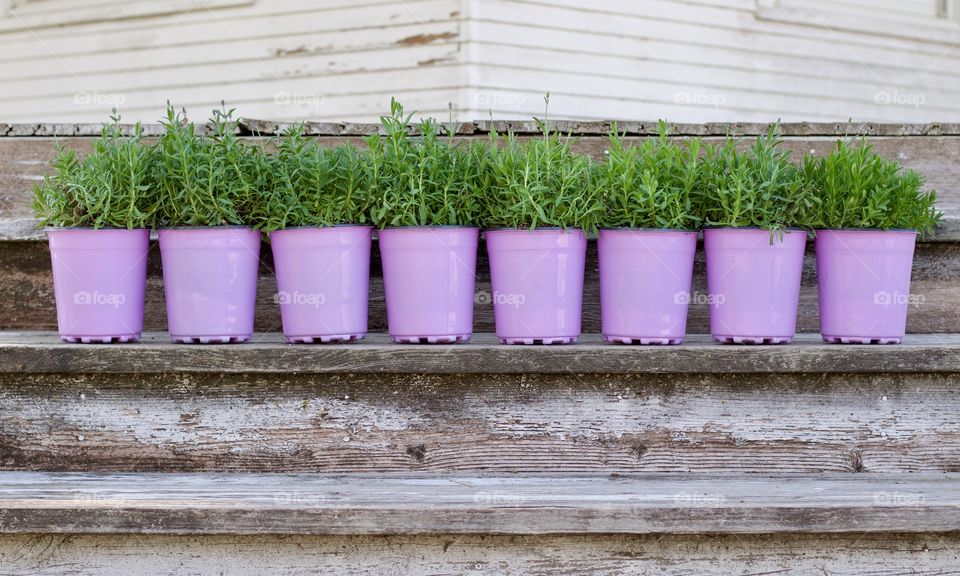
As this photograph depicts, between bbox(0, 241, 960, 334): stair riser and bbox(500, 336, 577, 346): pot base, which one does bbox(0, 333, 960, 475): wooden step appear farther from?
bbox(0, 241, 960, 334): stair riser

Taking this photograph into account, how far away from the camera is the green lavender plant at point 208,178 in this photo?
117 centimetres

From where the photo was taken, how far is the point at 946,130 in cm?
152

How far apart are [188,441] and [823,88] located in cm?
423

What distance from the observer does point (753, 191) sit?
1.15m

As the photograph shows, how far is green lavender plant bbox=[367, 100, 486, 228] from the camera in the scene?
116 cm

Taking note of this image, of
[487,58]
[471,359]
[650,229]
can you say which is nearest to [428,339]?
[471,359]

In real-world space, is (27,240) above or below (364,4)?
below

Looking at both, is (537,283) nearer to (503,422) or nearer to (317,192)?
(503,422)

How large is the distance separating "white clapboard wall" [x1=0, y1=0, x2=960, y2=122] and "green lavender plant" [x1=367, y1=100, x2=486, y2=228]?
2.74 meters

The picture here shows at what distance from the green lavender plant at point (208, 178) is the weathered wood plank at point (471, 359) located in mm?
175

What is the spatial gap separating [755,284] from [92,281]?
876mm

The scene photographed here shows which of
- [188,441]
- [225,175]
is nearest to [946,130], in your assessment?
[225,175]

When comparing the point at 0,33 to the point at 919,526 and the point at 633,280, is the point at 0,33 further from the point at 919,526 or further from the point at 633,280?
the point at 919,526

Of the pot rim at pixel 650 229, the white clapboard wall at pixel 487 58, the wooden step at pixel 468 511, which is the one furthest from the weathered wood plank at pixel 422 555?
the white clapboard wall at pixel 487 58
